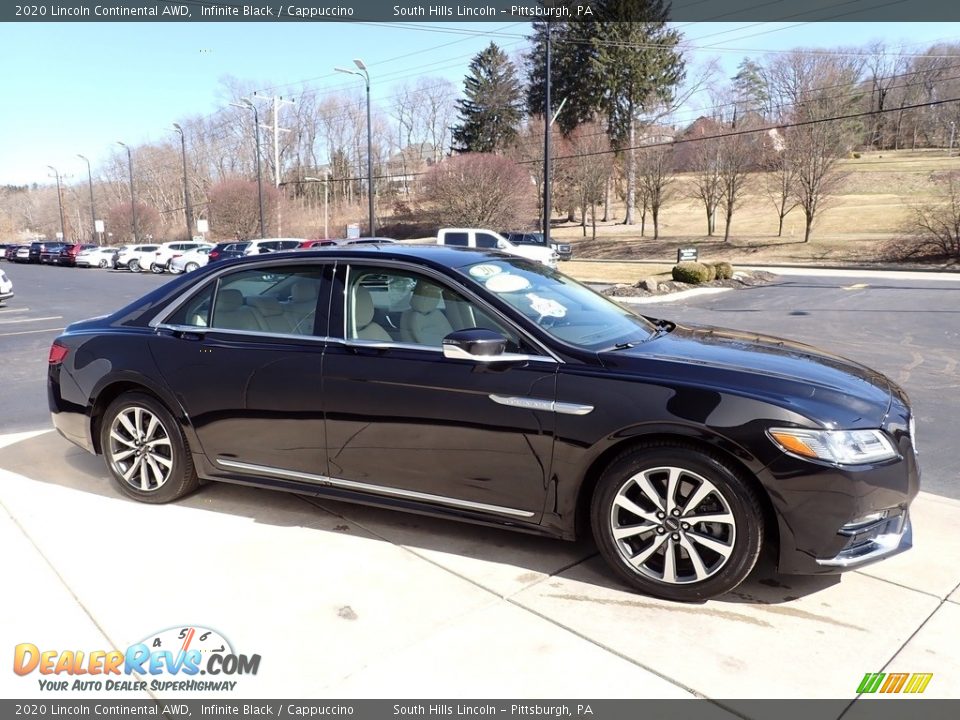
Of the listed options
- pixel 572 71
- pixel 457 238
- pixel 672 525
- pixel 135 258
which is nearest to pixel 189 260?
pixel 135 258

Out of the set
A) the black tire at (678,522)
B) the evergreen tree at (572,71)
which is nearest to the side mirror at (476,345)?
the black tire at (678,522)

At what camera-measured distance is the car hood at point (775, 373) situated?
2.97m

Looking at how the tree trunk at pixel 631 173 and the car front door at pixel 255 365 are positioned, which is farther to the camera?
the tree trunk at pixel 631 173

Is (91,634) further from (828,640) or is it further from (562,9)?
(562,9)

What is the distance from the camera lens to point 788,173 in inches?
1534

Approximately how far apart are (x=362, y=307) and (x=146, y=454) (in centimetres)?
172

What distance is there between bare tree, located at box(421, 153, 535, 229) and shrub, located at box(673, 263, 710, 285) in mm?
19951

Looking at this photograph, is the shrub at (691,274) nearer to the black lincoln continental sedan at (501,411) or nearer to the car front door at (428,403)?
the black lincoln continental sedan at (501,411)

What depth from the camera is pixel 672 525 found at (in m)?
3.07

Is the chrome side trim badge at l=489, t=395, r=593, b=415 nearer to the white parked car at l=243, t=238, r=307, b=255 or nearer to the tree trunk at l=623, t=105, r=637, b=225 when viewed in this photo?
the white parked car at l=243, t=238, r=307, b=255

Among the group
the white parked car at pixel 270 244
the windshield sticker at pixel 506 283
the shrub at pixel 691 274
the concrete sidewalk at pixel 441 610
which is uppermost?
the white parked car at pixel 270 244

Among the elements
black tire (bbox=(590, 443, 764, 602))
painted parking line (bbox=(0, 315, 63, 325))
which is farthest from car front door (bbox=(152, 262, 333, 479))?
painted parking line (bbox=(0, 315, 63, 325))

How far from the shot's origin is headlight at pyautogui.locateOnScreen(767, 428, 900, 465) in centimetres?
286

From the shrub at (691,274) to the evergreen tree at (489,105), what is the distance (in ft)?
151
